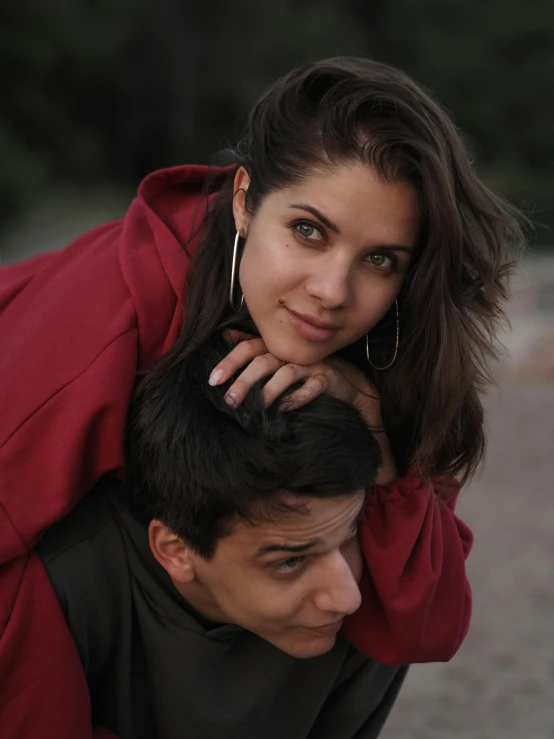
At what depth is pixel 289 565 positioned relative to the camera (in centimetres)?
190

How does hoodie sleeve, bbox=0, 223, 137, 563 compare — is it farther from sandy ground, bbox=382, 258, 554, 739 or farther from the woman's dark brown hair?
sandy ground, bbox=382, 258, 554, 739

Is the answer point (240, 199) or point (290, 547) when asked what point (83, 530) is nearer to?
point (290, 547)

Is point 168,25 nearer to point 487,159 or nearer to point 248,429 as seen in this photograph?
point 487,159

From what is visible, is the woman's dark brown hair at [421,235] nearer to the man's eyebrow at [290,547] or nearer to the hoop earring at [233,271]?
the hoop earring at [233,271]

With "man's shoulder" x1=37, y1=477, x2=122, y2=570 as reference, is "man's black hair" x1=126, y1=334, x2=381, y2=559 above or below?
above

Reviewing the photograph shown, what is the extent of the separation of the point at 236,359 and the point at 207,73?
15253 mm

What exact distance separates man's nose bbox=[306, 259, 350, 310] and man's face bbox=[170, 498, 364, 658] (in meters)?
0.35

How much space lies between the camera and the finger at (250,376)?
1.91 meters

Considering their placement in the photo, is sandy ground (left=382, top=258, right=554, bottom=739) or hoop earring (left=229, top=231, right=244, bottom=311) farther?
sandy ground (left=382, top=258, right=554, bottom=739)

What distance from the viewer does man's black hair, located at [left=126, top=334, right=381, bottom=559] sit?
6.08 feet

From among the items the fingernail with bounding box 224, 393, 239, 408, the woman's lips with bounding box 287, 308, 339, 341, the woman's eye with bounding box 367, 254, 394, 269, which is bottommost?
the fingernail with bounding box 224, 393, 239, 408

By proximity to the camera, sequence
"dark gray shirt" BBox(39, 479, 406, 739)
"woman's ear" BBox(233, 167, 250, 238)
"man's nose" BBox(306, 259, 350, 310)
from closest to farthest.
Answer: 1. "man's nose" BBox(306, 259, 350, 310)
2. "dark gray shirt" BBox(39, 479, 406, 739)
3. "woman's ear" BBox(233, 167, 250, 238)

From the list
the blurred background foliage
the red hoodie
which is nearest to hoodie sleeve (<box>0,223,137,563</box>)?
the red hoodie

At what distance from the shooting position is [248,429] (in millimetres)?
1878
